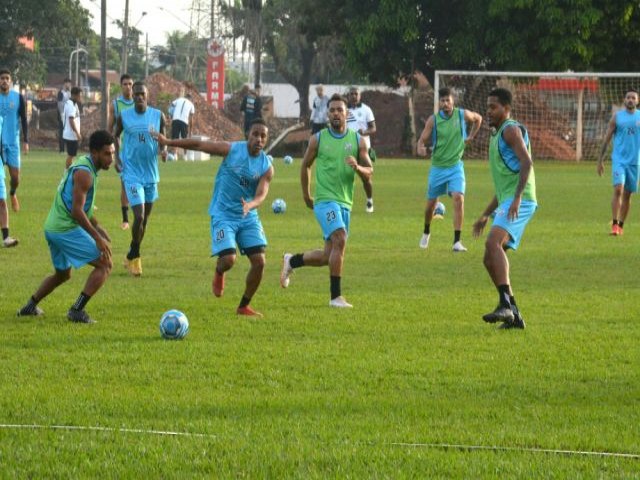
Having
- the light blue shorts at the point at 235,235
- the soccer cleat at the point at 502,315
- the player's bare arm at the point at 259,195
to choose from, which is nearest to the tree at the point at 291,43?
the player's bare arm at the point at 259,195

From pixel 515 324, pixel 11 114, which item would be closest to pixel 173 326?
pixel 515 324

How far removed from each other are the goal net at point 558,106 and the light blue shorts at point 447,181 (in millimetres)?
32613

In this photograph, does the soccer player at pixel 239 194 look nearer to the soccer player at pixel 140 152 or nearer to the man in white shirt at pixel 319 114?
the soccer player at pixel 140 152

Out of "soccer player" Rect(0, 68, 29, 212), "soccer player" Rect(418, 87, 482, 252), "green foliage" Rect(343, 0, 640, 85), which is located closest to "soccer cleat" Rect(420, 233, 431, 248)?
"soccer player" Rect(418, 87, 482, 252)

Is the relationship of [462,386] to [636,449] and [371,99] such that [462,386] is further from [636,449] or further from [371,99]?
[371,99]

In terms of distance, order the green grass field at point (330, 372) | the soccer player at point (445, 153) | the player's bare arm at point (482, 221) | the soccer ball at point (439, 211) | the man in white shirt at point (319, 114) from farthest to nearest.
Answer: the man in white shirt at point (319, 114) < the soccer ball at point (439, 211) < the soccer player at point (445, 153) < the player's bare arm at point (482, 221) < the green grass field at point (330, 372)

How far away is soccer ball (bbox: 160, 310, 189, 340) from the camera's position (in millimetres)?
10922

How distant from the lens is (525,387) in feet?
29.7

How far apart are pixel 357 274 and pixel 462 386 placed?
6960 millimetres

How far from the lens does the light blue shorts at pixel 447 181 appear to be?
19.6m

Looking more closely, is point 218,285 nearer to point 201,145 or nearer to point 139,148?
point 201,145

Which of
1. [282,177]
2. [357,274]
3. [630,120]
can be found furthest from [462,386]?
[282,177]

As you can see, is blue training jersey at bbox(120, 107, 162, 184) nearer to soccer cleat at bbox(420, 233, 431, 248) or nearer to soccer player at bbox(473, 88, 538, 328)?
soccer cleat at bbox(420, 233, 431, 248)

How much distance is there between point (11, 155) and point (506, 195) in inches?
418
